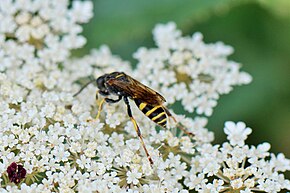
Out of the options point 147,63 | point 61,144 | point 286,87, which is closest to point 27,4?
point 147,63

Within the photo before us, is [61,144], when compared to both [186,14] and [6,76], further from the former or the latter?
[186,14]

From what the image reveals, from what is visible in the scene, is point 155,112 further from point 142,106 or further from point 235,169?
point 235,169

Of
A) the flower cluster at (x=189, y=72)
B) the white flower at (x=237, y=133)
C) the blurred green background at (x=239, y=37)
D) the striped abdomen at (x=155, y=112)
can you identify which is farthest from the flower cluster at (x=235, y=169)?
the blurred green background at (x=239, y=37)

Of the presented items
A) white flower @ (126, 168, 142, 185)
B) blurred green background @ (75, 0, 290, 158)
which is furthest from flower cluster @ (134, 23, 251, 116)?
white flower @ (126, 168, 142, 185)

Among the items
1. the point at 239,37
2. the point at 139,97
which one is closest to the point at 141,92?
the point at 139,97

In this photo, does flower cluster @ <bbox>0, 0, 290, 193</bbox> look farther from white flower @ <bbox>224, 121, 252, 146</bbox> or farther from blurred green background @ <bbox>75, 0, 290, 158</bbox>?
blurred green background @ <bbox>75, 0, 290, 158</bbox>
